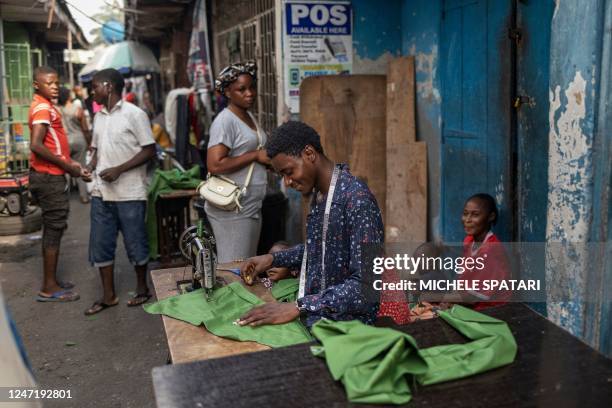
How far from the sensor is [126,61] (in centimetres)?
1562

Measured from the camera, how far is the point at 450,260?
16.8 ft

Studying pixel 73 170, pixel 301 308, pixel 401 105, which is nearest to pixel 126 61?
pixel 73 170

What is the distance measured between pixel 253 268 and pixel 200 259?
0.32 metres

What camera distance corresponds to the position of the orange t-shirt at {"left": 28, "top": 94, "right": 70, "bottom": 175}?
540 cm

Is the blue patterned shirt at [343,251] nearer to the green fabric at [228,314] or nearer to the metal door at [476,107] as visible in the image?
the green fabric at [228,314]

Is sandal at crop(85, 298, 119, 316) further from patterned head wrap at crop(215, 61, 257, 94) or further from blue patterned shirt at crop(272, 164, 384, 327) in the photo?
blue patterned shirt at crop(272, 164, 384, 327)

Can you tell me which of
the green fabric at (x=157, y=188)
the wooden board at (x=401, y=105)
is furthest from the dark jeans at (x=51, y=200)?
the wooden board at (x=401, y=105)

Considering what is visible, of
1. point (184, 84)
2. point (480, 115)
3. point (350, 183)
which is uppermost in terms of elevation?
point (184, 84)

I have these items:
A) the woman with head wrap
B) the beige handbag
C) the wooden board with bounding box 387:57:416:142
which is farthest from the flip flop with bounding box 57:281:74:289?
the wooden board with bounding box 387:57:416:142

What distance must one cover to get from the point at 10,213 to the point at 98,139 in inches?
155

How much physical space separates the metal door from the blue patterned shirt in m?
2.02

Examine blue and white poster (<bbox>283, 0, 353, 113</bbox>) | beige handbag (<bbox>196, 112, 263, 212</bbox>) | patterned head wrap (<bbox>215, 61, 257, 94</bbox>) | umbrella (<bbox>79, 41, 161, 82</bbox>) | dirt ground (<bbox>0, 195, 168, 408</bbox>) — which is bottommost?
dirt ground (<bbox>0, 195, 168, 408</bbox>)

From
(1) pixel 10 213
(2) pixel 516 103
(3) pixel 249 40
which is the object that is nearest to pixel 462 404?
(2) pixel 516 103

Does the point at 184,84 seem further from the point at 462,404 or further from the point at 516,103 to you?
the point at 462,404
